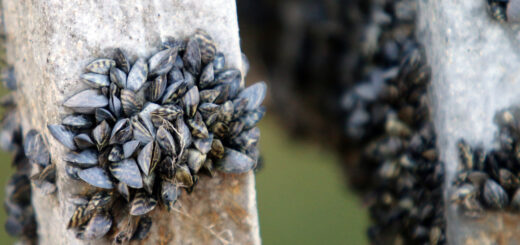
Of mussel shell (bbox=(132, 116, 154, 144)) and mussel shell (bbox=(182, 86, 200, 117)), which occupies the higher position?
mussel shell (bbox=(182, 86, 200, 117))

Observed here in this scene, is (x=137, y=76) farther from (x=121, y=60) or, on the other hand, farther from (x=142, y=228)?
(x=142, y=228)

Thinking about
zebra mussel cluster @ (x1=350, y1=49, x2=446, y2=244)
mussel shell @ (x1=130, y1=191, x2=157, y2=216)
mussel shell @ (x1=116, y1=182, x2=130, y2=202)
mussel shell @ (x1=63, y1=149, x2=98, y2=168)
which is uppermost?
mussel shell @ (x1=63, y1=149, x2=98, y2=168)

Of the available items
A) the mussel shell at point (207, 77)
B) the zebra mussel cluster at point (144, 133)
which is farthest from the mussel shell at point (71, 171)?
the mussel shell at point (207, 77)

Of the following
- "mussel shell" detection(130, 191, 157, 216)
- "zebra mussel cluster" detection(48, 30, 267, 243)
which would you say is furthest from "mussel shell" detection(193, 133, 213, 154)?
"mussel shell" detection(130, 191, 157, 216)

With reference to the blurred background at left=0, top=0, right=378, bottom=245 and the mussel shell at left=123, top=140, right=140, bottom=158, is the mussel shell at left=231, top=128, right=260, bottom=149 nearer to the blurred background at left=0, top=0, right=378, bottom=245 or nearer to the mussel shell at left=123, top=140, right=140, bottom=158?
the mussel shell at left=123, top=140, right=140, bottom=158

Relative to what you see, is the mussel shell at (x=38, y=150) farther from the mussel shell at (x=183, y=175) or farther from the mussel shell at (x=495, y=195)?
the mussel shell at (x=495, y=195)

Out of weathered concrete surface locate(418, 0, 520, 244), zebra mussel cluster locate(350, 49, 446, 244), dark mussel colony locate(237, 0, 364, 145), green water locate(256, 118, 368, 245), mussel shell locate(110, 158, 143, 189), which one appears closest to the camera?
mussel shell locate(110, 158, 143, 189)

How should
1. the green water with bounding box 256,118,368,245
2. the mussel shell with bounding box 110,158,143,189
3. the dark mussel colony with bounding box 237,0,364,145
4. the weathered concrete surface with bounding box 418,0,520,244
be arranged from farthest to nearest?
the green water with bounding box 256,118,368,245
the dark mussel colony with bounding box 237,0,364,145
the weathered concrete surface with bounding box 418,0,520,244
the mussel shell with bounding box 110,158,143,189
